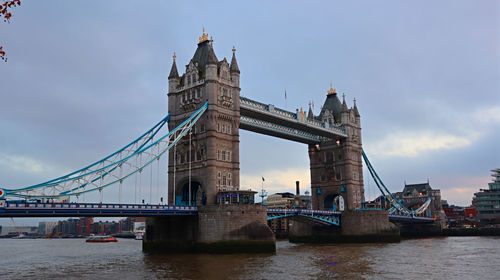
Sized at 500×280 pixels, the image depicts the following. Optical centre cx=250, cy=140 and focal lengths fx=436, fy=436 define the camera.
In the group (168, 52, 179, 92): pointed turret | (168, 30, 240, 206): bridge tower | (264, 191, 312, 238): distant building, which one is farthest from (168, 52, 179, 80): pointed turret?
(264, 191, 312, 238): distant building

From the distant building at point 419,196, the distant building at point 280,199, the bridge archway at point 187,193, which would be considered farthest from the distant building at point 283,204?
the bridge archway at point 187,193

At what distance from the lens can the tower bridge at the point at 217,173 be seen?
157 ft

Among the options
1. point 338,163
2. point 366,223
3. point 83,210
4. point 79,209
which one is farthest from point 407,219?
point 79,209

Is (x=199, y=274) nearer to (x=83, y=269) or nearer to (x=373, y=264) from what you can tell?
(x=83, y=269)

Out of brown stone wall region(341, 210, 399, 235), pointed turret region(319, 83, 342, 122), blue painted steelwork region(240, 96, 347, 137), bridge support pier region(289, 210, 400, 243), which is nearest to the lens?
blue painted steelwork region(240, 96, 347, 137)

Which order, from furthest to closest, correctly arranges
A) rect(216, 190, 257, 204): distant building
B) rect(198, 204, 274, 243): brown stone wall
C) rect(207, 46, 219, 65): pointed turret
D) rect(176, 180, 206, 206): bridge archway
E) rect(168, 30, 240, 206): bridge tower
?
rect(176, 180, 206, 206): bridge archway < rect(207, 46, 219, 65): pointed turret < rect(168, 30, 240, 206): bridge tower < rect(216, 190, 257, 204): distant building < rect(198, 204, 274, 243): brown stone wall

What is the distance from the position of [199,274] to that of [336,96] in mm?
65953

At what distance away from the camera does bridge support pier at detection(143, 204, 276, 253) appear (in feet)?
168

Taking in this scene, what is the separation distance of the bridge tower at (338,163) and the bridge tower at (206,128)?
28510 millimetres

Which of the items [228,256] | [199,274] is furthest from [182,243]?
[199,274]

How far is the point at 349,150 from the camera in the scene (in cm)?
8600

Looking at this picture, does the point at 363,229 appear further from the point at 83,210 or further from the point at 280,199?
the point at 280,199

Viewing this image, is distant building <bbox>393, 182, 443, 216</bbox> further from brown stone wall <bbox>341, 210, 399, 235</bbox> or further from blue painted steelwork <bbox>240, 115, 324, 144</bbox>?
blue painted steelwork <bbox>240, 115, 324, 144</bbox>

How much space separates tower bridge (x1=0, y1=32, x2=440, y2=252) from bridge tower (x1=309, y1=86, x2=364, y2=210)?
20 centimetres
